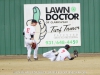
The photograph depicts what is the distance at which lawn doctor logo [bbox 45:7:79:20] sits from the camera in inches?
1045

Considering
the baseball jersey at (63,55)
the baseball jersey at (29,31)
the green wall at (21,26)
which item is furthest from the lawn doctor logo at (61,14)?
the baseball jersey at (63,55)

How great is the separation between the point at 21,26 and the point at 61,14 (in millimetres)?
2103

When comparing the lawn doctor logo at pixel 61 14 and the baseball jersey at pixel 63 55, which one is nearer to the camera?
the baseball jersey at pixel 63 55

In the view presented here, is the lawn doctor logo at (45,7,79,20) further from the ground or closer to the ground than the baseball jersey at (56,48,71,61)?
further from the ground

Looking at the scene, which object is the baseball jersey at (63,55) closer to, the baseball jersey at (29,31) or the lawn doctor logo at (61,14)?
the baseball jersey at (29,31)

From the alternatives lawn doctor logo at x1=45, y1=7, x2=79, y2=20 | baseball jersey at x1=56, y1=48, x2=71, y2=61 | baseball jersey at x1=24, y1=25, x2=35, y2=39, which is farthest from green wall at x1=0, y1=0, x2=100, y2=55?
baseball jersey at x1=56, y1=48, x2=71, y2=61

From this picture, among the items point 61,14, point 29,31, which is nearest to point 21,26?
point 61,14

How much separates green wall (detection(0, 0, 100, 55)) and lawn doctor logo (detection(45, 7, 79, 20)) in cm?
36

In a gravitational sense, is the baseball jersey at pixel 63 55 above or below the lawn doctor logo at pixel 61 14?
below

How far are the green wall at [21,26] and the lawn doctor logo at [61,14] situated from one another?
0.36 m

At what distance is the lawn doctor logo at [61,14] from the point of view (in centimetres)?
2653

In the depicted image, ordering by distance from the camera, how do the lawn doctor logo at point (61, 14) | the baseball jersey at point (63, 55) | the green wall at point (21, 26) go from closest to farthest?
the baseball jersey at point (63, 55)
the green wall at point (21, 26)
the lawn doctor logo at point (61, 14)

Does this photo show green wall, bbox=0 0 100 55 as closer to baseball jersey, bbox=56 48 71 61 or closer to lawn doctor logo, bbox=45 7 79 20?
lawn doctor logo, bbox=45 7 79 20

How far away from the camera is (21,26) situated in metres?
26.4
